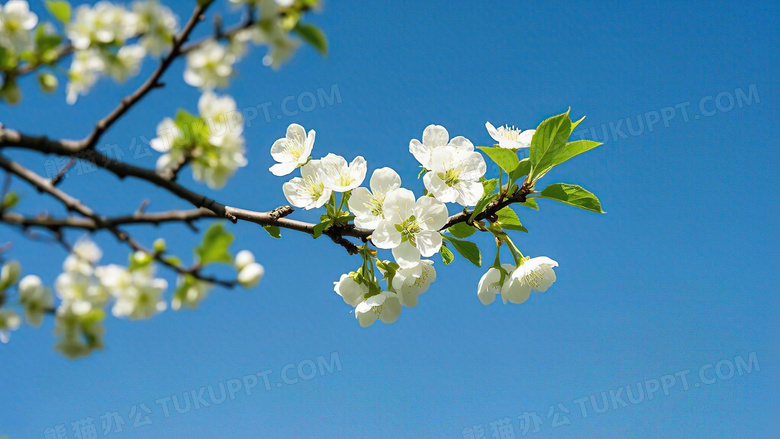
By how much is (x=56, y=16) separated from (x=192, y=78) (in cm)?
34

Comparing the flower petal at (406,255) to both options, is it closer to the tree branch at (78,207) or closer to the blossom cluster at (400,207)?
the blossom cluster at (400,207)

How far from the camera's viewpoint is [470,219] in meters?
1.70

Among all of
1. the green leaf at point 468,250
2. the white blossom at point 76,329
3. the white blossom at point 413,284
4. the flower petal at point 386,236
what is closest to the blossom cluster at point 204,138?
the white blossom at point 76,329

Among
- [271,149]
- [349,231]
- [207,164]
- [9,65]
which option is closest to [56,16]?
[9,65]

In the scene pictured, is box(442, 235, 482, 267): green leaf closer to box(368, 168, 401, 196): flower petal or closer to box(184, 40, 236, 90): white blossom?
box(368, 168, 401, 196): flower petal

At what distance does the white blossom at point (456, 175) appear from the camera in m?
1.69

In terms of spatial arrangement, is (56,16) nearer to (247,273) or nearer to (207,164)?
(207,164)

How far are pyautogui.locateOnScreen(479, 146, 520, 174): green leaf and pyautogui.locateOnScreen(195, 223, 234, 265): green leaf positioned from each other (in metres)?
0.88

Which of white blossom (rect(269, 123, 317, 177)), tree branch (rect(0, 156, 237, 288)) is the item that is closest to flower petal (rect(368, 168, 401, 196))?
white blossom (rect(269, 123, 317, 177))

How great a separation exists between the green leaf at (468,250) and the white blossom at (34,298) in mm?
1151

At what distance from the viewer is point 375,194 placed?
1.72 meters

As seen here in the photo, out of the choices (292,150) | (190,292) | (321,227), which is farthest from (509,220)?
(190,292)

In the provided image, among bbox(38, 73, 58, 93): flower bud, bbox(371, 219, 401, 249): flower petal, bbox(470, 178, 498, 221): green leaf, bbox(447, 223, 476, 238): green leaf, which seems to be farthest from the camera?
bbox(447, 223, 476, 238): green leaf

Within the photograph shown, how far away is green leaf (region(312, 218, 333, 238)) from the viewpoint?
5.18 ft
